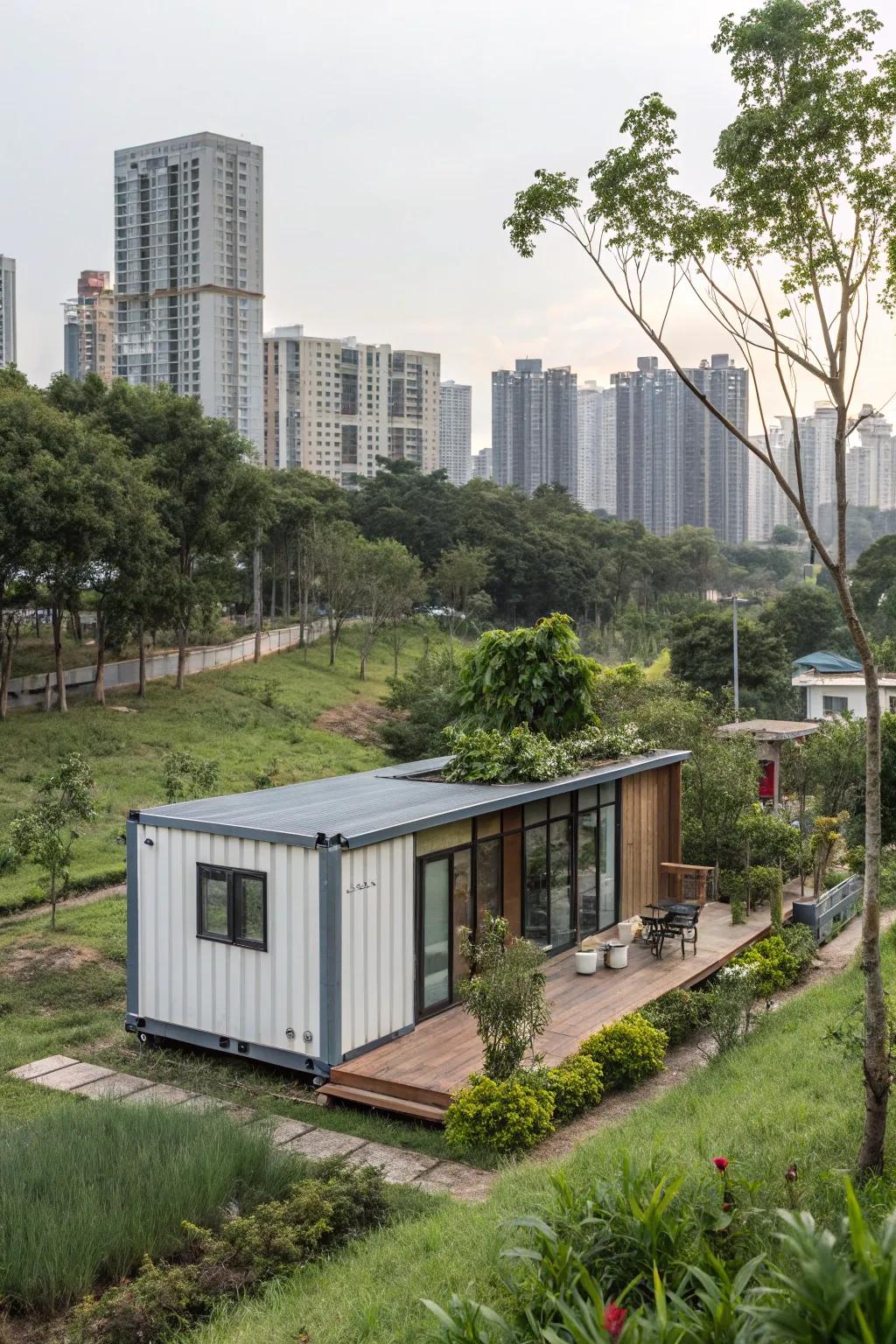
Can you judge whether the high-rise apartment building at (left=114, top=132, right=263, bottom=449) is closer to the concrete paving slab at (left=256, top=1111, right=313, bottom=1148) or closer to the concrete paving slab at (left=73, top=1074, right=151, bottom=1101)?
the concrete paving slab at (left=73, top=1074, right=151, bottom=1101)

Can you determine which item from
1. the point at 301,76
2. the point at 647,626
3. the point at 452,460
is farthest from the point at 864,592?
the point at 452,460

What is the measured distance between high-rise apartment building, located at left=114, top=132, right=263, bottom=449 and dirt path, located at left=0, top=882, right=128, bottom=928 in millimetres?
53722

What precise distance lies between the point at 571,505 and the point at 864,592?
24.7m

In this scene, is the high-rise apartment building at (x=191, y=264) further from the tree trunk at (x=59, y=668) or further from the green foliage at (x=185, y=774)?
the green foliage at (x=185, y=774)

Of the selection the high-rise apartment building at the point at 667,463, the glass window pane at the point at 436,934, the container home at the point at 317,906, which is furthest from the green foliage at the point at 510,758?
the high-rise apartment building at the point at 667,463

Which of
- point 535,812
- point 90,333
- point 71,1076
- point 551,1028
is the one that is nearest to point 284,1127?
point 71,1076

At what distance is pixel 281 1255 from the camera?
18.5 ft

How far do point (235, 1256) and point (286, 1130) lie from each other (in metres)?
2.76

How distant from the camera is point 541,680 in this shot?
14578 millimetres

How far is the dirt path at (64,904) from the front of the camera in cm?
1484

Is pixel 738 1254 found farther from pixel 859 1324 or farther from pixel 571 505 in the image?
pixel 571 505

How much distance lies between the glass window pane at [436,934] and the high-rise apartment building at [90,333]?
7918 centimetres

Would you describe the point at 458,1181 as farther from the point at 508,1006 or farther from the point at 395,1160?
the point at 508,1006

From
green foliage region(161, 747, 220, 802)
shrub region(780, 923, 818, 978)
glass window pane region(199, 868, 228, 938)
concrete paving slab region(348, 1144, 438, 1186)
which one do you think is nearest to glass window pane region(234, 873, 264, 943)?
glass window pane region(199, 868, 228, 938)
